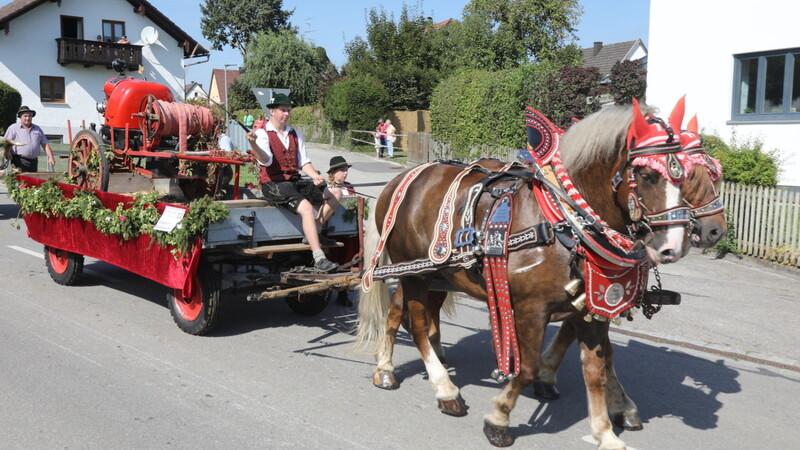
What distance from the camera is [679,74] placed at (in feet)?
50.4

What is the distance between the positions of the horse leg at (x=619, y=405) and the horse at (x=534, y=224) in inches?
15.5

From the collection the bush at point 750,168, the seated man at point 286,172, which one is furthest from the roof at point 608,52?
the seated man at point 286,172

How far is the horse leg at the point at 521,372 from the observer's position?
3932 millimetres

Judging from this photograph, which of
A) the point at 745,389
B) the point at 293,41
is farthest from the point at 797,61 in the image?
the point at 293,41

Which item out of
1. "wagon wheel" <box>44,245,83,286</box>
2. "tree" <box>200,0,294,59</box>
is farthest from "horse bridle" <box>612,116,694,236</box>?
"tree" <box>200,0,294,59</box>

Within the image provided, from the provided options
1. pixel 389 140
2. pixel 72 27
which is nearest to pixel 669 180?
pixel 389 140

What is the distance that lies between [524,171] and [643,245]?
97 centimetres

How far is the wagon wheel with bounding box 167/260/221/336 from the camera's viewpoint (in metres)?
5.85

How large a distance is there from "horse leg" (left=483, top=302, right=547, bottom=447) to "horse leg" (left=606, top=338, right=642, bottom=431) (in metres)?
0.63

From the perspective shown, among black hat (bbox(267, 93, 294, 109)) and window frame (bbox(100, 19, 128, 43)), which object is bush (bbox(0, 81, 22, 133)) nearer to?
window frame (bbox(100, 19, 128, 43))

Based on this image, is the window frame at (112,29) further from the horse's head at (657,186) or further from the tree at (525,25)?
the horse's head at (657,186)

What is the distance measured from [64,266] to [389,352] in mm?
4448

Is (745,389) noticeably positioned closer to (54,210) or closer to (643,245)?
(643,245)

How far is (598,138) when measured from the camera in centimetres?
372
